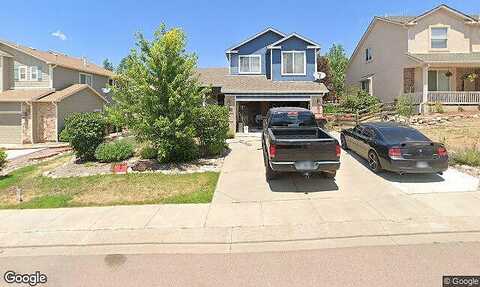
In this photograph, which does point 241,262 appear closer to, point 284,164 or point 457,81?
point 284,164

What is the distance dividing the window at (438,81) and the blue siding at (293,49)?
31.7ft

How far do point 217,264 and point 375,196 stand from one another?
502cm

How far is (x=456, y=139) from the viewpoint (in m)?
14.1

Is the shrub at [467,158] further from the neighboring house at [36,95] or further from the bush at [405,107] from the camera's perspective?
the neighboring house at [36,95]

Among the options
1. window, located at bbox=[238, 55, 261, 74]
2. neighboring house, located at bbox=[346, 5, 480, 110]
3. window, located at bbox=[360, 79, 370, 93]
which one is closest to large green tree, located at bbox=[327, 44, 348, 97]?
window, located at bbox=[360, 79, 370, 93]

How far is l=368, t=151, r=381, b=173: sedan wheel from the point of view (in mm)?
9742

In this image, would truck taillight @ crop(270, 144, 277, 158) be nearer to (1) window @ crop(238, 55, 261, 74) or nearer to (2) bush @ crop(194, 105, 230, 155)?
(2) bush @ crop(194, 105, 230, 155)

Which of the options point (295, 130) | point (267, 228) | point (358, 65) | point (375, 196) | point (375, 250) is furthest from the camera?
point (358, 65)

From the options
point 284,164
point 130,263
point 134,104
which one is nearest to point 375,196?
point 284,164

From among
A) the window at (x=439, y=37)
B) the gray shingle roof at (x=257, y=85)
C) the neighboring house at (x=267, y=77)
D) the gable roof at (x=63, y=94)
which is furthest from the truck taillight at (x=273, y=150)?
the window at (x=439, y=37)

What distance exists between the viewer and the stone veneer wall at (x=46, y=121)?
22.3m

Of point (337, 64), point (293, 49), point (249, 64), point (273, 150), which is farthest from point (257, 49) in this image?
point (337, 64)

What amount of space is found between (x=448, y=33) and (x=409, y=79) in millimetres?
4709

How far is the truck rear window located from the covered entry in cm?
771
